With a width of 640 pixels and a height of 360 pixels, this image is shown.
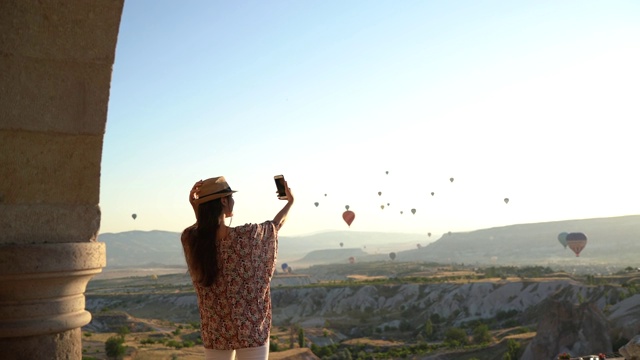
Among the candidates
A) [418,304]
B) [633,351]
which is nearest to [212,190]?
[633,351]

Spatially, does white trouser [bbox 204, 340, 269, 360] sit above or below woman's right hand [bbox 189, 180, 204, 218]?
below

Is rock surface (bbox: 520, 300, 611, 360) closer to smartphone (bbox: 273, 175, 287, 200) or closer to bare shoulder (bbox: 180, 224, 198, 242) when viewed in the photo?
smartphone (bbox: 273, 175, 287, 200)

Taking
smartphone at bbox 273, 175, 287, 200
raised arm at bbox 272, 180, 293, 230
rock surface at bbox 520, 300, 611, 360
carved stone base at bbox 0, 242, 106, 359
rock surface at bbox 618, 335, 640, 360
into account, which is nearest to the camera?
carved stone base at bbox 0, 242, 106, 359

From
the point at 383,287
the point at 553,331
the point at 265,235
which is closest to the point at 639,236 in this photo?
the point at 383,287

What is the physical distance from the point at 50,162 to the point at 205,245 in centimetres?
83

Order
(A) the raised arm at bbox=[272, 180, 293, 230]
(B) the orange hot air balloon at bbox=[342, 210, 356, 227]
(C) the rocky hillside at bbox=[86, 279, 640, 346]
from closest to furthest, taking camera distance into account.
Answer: (A) the raised arm at bbox=[272, 180, 293, 230] → (C) the rocky hillside at bbox=[86, 279, 640, 346] → (B) the orange hot air balloon at bbox=[342, 210, 356, 227]

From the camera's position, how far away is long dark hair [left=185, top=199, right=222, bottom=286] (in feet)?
10.2

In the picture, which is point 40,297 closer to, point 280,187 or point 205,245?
point 205,245

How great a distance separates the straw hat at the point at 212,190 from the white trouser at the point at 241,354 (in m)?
0.77

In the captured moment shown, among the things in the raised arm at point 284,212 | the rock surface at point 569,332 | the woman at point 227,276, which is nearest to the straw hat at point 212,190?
the woman at point 227,276

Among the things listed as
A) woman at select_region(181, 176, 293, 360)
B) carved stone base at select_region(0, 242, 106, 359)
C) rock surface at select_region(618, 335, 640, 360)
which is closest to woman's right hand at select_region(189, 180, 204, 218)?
woman at select_region(181, 176, 293, 360)

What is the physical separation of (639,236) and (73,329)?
21962 cm

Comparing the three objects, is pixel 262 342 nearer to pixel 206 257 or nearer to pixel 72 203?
pixel 206 257

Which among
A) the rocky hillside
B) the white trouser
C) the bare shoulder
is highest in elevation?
the bare shoulder
